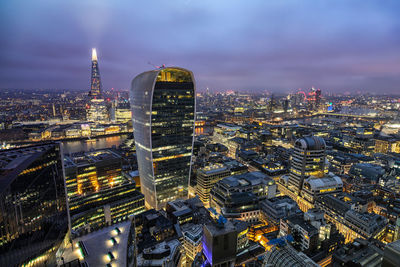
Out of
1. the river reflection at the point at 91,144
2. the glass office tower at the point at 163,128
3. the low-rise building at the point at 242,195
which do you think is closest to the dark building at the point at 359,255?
the low-rise building at the point at 242,195

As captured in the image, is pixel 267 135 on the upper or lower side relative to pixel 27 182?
lower

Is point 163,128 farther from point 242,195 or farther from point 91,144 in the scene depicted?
point 91,144

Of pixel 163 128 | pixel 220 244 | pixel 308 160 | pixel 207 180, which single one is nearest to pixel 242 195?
pixel 207 180

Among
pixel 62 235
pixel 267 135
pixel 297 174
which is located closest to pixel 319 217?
pixel 297 174

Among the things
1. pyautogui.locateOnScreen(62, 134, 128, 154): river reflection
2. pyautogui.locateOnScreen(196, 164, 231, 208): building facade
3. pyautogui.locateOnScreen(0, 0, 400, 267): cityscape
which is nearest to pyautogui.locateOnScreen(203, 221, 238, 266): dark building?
pyautogui.locateOnScreen(0, 0, 400, 267): cityscape

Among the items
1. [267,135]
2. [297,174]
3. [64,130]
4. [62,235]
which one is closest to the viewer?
[62,235]

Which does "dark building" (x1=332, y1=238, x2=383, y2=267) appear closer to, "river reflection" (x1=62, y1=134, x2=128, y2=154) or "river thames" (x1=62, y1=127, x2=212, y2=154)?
"river thames" (x1=62, y1=127, x2=212, y2=154)

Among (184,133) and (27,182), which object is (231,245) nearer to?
(27,182)
